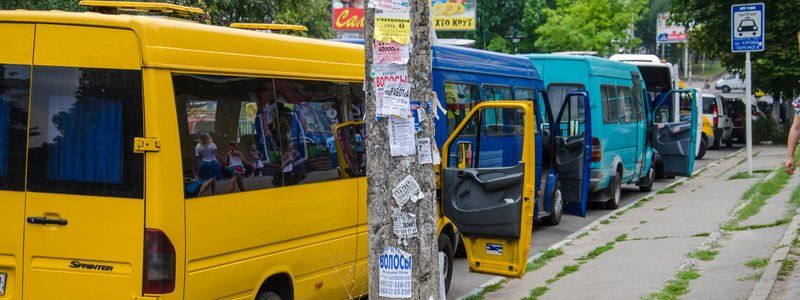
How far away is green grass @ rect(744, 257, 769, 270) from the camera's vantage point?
1016cm

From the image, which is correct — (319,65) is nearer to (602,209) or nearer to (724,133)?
(602,209)

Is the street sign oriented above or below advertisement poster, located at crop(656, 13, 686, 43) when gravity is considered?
below

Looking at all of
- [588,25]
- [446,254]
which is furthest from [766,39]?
[446,254]

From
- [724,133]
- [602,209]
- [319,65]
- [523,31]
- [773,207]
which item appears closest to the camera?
[319,65]

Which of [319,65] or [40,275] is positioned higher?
[319,65]

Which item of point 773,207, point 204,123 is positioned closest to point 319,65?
point 204,123

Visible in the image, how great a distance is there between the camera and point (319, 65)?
828 cm

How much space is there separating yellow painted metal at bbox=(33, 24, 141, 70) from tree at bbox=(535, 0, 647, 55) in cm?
3950

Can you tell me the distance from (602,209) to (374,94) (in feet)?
44.3

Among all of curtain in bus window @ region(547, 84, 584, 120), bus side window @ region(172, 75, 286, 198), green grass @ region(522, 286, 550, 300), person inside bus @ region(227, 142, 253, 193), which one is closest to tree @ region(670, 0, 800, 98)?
curtain in bus window @ region(547, 84, 584, 120)

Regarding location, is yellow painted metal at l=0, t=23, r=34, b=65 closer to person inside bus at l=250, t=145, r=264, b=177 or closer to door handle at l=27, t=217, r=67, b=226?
door handle at l=27, t=217, r=67, b=226

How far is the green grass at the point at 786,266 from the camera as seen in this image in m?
9.34

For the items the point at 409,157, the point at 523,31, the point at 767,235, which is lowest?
the point at 767,235

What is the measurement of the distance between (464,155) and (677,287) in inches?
93.4
